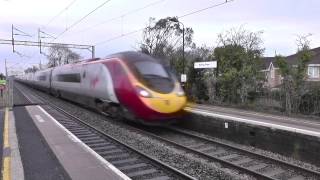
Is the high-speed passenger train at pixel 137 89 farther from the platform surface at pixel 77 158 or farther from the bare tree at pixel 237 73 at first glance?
the bare tree at pixel 237 73

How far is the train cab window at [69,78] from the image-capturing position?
22.8m

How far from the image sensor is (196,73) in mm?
35875

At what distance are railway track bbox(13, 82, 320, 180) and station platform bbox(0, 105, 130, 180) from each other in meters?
2.60

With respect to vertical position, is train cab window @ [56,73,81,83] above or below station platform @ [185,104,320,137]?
above

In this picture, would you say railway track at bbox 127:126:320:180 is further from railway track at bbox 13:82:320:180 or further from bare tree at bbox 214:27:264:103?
bare tree at bbox 214:27:264:103

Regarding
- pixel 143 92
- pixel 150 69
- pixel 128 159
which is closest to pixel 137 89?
pixel 143 92

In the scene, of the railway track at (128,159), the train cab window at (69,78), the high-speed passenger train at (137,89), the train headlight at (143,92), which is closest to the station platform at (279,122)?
the high-speed passenger train at (137,89)

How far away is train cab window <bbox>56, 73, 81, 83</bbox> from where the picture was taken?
22.8 metres

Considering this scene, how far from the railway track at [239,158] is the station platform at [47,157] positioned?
A: 2604 mm

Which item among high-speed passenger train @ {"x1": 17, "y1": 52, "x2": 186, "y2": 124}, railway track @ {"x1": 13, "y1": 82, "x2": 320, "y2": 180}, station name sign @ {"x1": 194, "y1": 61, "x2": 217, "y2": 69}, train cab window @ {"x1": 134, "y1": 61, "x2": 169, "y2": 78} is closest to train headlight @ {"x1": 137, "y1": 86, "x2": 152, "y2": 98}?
high-speed passenger train @ {"x1": 17, "y1": 52, "x2": 186, "y2": 124}

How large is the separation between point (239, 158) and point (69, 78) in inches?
657

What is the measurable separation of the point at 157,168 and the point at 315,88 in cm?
1766

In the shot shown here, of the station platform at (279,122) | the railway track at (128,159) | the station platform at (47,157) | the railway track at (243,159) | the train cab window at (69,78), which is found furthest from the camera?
the train cab window at (69,78)

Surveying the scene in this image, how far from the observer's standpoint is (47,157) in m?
10.1
